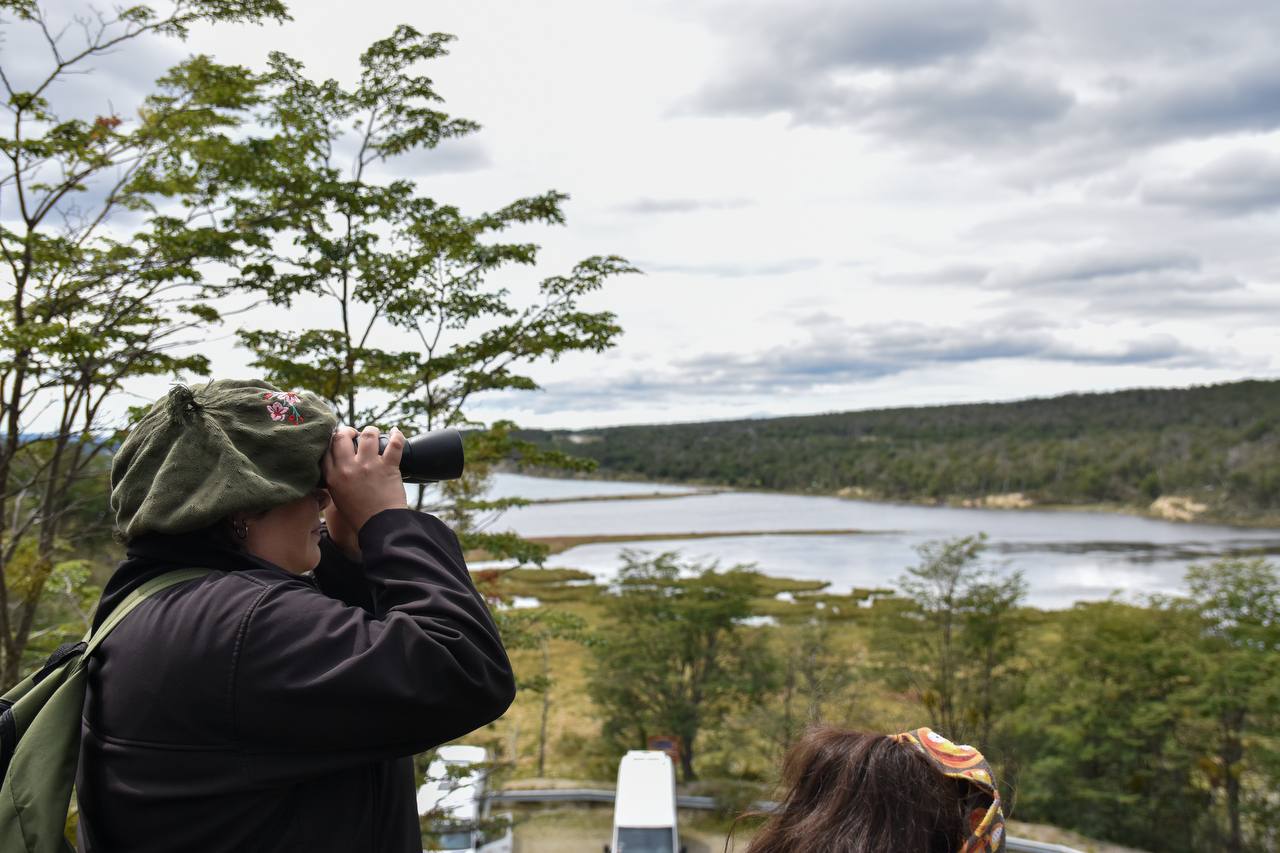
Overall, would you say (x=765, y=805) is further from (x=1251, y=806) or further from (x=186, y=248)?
(x=1251, y=806)

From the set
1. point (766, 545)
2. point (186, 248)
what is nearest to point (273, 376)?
point (186, 248)

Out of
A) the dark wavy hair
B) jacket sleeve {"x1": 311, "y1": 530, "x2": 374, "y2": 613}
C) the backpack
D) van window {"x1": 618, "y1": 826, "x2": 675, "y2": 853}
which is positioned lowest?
van window {"x1": 618, "y1": 826, "x2": 675, "y2": 853}

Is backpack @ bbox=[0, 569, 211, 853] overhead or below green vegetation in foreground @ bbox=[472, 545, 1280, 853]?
overhead

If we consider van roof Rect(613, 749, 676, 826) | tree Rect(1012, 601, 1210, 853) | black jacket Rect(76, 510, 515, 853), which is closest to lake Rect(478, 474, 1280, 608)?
tree Rect(1012, 601, 1210, 853)

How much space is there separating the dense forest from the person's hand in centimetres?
6160

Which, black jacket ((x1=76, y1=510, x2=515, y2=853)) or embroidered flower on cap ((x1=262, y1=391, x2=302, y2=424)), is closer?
black jacket ((x1=76, y1=510, x2=515, y2=853))

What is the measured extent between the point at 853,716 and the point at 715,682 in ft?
11.0

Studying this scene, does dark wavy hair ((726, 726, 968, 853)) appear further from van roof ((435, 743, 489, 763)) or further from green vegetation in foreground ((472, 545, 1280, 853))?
green vegetation in foreground ((472, 545, 1280, 853))

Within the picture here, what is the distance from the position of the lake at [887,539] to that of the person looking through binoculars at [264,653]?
24.0 metres

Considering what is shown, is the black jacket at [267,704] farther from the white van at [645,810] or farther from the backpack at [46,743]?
Result: the white van at [645,810]

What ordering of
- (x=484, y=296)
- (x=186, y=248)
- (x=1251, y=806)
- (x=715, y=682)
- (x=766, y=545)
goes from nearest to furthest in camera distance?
(x=186, y=248) → (x=484, y=296) → (x=1251, y=806) → (x=715, y=682) → (x=766, y=545)

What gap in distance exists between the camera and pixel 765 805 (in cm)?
162

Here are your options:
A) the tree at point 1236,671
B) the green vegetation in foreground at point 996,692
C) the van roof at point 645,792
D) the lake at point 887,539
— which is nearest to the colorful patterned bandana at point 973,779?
the van roof at point 645,792

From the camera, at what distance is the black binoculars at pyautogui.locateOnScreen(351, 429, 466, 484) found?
1.39m
